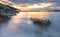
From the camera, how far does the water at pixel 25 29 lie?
7.34 feet

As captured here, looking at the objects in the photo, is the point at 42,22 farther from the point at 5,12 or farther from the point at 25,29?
the point at 5,12

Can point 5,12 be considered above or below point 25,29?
above

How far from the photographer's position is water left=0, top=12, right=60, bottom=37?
2236mm

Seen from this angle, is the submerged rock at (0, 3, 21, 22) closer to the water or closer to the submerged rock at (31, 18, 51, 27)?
the water

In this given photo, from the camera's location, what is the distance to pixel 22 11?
3621 mm

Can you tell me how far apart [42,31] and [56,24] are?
378mm

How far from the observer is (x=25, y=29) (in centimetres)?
245

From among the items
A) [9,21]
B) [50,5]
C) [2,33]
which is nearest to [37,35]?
[2,33]

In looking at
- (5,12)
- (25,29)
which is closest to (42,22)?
(25,29)

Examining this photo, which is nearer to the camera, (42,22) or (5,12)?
(42,22)

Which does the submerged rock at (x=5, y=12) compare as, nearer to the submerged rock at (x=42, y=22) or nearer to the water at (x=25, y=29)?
the water at (x=25, y=29)

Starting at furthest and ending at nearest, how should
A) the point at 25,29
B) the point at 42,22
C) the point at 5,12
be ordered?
A: the point at 5,12, the point at 42,22, the point at 25,29

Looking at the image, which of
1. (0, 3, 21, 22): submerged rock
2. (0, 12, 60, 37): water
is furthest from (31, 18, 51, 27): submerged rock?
(0, 3, 21, 22): submerged rock

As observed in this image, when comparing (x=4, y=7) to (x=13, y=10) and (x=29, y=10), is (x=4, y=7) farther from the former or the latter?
(x=29, y=10)
